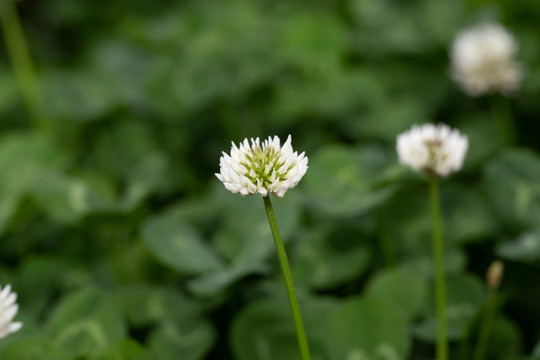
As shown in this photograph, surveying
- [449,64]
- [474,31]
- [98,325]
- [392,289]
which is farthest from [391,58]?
[98,325]

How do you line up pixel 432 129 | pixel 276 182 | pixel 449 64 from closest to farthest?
pixel 276 182
pixel 432 129
pixel 449 64

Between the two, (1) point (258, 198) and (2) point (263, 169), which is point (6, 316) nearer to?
(2) point (263, 169)

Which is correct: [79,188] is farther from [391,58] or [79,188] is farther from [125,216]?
[391,58]

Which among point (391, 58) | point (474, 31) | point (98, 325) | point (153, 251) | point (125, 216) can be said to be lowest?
point (98, 325)

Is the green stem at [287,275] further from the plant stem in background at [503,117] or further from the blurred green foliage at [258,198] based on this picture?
the plant stem in background at [503,117]

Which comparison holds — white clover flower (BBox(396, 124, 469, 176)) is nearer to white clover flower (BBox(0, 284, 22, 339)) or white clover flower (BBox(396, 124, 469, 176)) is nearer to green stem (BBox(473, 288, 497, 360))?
green stem (BBox(473, 288, 497, 360))

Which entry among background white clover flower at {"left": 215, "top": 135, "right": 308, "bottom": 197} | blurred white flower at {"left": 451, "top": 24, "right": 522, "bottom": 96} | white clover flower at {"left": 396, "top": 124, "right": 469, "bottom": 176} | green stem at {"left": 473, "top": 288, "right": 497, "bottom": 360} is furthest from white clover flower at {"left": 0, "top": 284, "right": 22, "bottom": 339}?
blurred white flower at {"left": 451, "top": 24, "right": 522, "bottom": 96}
